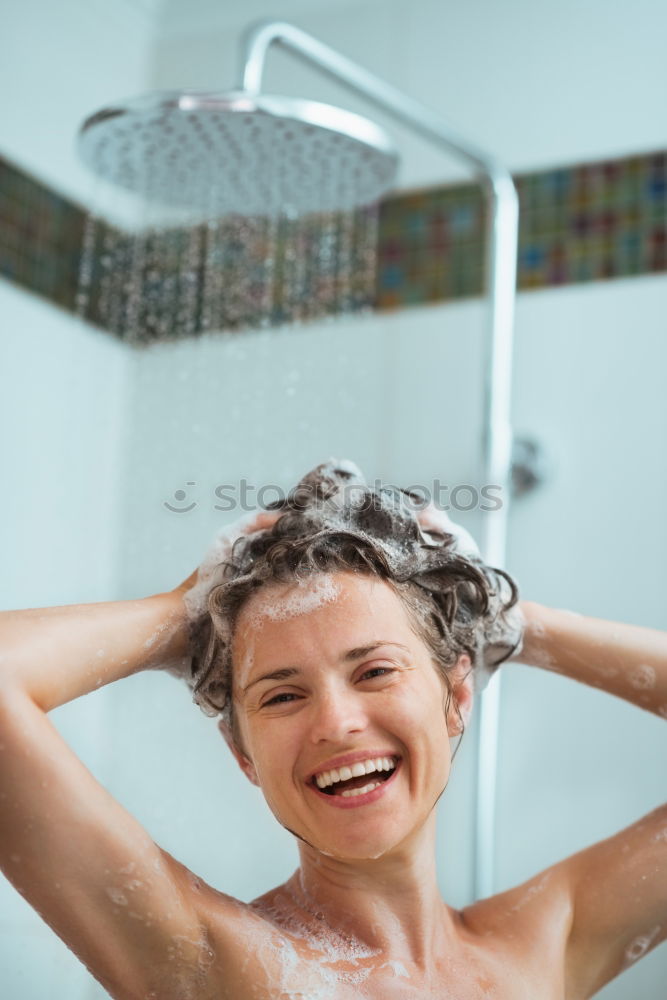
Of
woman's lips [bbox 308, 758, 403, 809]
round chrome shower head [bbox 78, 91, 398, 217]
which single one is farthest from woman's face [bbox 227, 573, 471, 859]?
round chrome shower head [bbox 78, 91, 398, 217]

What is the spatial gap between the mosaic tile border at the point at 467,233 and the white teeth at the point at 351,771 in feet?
3.91

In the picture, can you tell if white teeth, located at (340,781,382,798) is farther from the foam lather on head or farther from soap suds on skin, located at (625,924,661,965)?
soap suds on skin, located at (625,924,661,965)

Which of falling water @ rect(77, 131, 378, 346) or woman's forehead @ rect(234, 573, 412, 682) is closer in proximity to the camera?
woman's forehead @ rect(234, 573, 412, 682)

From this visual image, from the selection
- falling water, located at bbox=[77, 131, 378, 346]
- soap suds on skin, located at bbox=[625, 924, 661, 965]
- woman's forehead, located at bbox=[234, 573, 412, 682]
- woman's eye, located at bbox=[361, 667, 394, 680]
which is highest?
falling water, located at bbox=[77, 131, 378, 346]

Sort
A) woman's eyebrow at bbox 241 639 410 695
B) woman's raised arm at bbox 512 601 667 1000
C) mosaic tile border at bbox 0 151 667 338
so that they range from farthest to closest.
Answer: mosaic tile border at bbox 0 151 667 338, woman's raised arm at bbox 512 601 667 1000, woman's eyebrow at bbox 241 639 410 695

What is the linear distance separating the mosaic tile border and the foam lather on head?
0.98 meters

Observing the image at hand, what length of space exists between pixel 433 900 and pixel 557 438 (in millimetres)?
1009

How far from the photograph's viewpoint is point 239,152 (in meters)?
1.47

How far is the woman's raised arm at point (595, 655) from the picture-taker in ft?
3.59

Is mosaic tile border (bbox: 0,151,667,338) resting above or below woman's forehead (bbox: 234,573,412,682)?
above

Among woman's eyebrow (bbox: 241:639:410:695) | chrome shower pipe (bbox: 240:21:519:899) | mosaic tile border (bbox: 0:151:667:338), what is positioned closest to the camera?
woman's eyebrow (bbox: 241:639:410:695)

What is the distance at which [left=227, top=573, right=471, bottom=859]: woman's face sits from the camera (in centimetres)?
92

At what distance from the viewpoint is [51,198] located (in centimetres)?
211

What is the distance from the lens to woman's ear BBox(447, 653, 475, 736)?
1.03 metres
